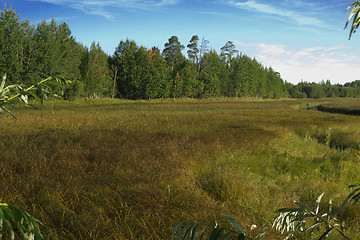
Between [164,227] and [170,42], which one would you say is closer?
[164,227]

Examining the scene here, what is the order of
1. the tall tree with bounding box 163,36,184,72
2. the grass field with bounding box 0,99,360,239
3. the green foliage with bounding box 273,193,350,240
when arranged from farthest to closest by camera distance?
the tall tree with bounding box 163,36,184,72 < the grass field with bounding box 0,99,360,239 < the green foliage with bounding box 273,193,350,240

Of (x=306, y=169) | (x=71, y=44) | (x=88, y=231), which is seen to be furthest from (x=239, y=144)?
(x=71, y=44)

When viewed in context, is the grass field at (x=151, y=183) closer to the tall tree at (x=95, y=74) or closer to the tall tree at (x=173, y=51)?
the tall tree at (x=95, y=74)

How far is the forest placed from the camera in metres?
27.5

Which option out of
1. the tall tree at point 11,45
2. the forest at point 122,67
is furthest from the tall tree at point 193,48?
the tall tree at point 11,45

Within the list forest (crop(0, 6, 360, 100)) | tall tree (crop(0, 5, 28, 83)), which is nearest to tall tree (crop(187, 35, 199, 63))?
forest (crop(0, 6, 360, 100))

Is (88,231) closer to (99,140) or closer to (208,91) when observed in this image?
(99,140)

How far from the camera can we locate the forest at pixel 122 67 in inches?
1085

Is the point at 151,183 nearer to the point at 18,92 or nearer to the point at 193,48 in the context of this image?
the point at 18,92

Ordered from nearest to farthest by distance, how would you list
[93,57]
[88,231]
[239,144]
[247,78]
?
[88,231] < [239,144] < [93,57] < [247,78]

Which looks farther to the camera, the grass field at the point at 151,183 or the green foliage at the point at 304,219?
the grass field at the point at 151,183

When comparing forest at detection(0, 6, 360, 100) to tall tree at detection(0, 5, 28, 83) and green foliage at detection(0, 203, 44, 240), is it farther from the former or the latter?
green foliage at detection(0, 203, 44, 240)

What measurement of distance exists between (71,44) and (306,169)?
135ft

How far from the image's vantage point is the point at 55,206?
275 centimetres
